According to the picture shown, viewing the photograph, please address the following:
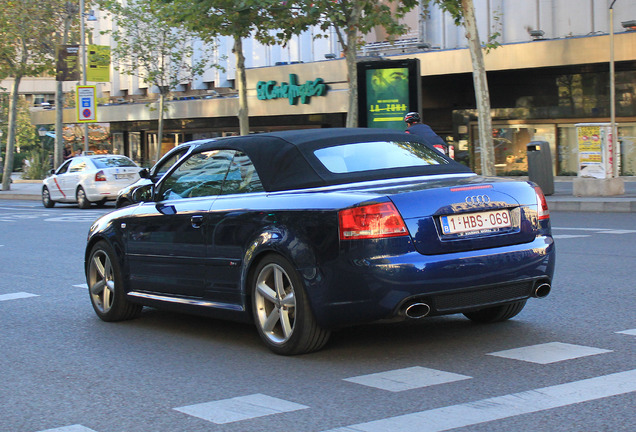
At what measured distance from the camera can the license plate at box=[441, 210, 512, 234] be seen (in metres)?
5.99

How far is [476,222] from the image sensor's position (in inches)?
240

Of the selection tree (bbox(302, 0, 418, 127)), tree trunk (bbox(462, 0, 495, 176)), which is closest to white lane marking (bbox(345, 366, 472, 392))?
tree trunk (bbox(462, 0, 495, 176))

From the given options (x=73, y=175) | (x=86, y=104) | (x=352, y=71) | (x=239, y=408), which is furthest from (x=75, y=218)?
(x=239, y=408)

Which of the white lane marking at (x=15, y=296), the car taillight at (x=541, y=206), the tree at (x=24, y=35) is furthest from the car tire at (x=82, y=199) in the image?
the car taillight at (x=541, y=206)

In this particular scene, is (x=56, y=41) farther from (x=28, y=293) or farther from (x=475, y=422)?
(x=475, y=422)

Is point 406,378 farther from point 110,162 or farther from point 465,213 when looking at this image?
point 110,162

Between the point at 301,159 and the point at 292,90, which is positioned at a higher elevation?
the point at 292,90

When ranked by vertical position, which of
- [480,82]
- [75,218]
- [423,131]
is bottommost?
[75,218]

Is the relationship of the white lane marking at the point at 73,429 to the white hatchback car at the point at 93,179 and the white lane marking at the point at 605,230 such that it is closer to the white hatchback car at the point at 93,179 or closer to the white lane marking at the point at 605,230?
the white lane marking at the point at 605,230

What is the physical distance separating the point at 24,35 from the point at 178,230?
120 ft

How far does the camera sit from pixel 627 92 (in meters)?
30.3

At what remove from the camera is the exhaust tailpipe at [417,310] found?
582 centimetres

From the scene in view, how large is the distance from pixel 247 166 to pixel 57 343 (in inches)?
75.3

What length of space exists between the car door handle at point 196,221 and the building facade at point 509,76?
64.9 feet
